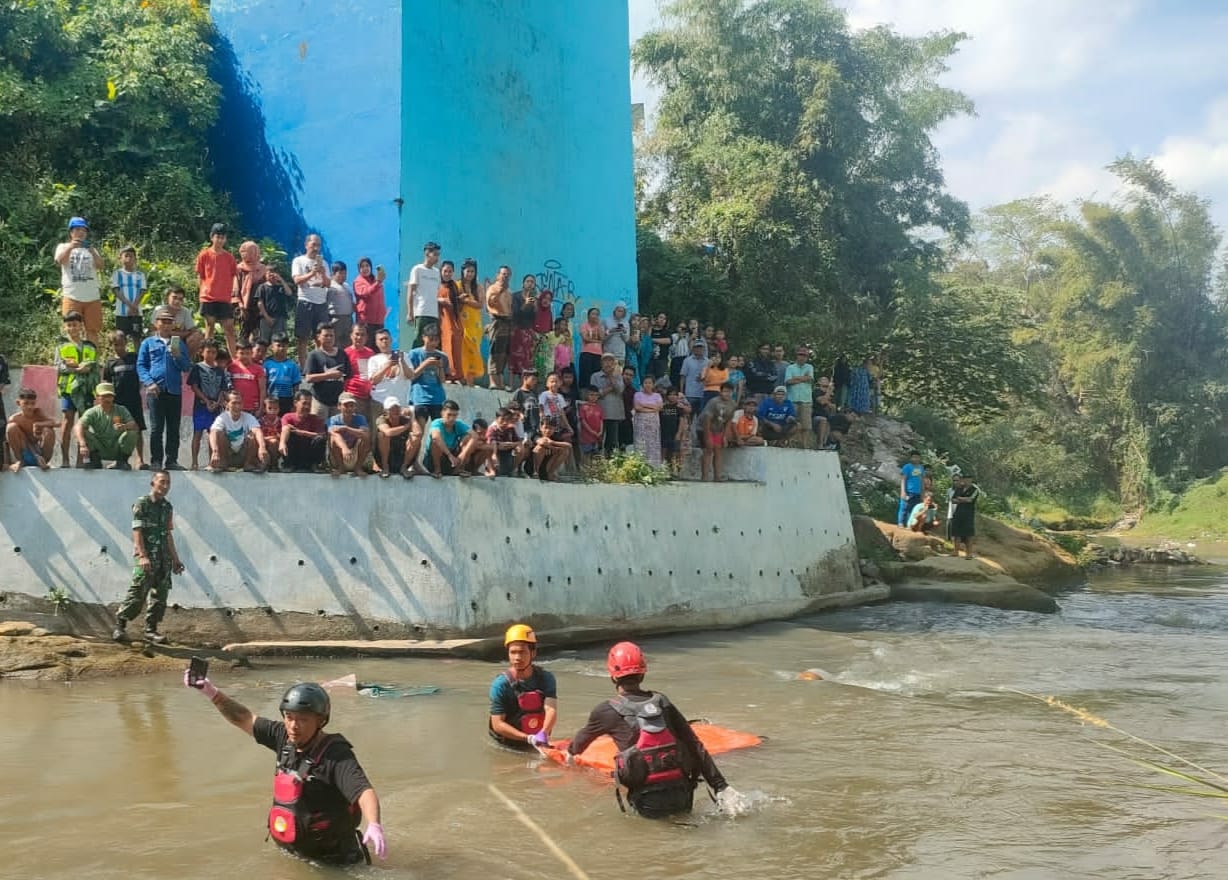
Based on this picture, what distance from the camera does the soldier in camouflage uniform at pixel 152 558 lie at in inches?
449

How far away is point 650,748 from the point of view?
22.5 ft

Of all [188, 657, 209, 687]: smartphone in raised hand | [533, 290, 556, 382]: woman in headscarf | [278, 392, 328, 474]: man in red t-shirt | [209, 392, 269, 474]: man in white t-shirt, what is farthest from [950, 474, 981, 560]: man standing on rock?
[188, 657, 209, 687]: smartphone in raised hand

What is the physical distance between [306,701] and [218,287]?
9.75 meters

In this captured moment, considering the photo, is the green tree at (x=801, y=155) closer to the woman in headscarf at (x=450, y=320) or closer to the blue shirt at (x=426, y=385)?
the woman in headscarf at (x=450, y=320)

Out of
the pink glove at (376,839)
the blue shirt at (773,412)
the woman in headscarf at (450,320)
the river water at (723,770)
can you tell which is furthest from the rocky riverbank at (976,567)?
the pink glove at (376,839)

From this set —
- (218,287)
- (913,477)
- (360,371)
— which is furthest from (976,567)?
(218,287)

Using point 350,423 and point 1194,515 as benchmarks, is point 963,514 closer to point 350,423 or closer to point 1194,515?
point 350,423

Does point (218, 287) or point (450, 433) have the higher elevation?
point (218, 287)

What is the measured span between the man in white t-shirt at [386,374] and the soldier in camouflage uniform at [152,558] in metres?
2.69

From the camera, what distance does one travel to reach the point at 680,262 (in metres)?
25.5

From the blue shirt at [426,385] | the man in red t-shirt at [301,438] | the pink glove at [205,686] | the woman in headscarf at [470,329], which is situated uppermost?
the woman in headscarf at [470,329]

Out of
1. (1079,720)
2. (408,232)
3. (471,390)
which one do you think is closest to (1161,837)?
(1079,720)

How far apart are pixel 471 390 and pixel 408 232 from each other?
3196mm

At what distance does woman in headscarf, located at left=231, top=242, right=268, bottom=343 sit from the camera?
46.8 feet
